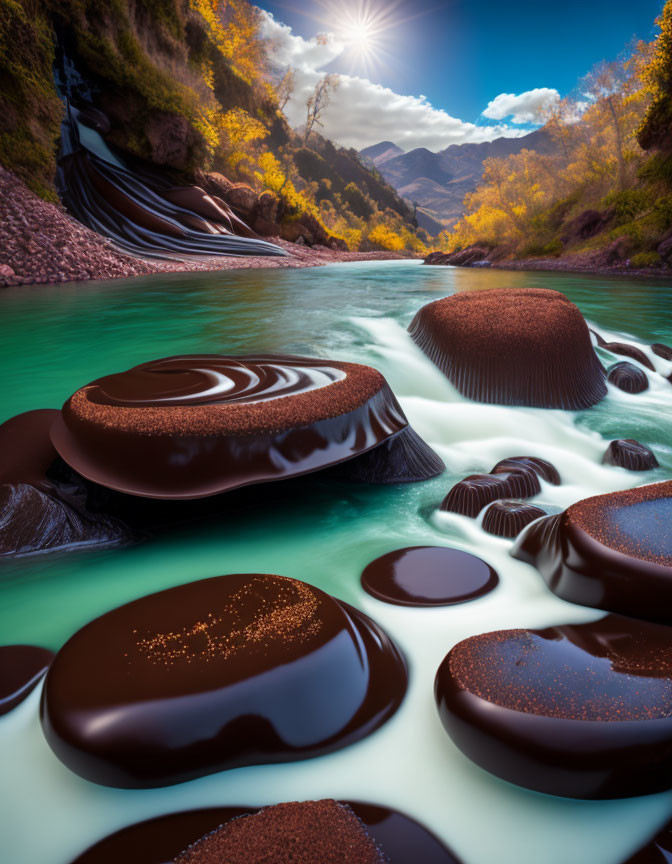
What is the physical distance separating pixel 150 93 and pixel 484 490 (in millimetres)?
28830

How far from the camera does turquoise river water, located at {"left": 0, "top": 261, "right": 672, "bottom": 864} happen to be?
112cm

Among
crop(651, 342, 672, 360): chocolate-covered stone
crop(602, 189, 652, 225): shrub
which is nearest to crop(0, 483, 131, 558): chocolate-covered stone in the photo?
crop(651, 342, 672, 360): chocolate-covered stone

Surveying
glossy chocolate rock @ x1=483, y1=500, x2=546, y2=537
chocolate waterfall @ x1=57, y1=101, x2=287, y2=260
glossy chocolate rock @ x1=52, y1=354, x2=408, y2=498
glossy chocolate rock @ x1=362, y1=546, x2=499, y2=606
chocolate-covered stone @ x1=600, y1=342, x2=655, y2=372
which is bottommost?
glossy chocolate rock @ x1=362, y1=546, x2=499, y2=606

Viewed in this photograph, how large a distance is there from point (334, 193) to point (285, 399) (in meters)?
100

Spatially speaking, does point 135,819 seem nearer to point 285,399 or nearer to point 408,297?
point 285,399

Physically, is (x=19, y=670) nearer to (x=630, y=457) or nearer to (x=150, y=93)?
(x=630, y=457)

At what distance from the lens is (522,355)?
448 cm

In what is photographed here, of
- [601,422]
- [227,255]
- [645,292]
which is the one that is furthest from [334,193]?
[601,422]

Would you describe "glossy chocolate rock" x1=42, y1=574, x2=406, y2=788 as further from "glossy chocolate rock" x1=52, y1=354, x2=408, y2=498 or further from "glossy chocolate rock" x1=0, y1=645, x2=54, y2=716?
"glossy chocolate rock" x1=52, y1=354, x2=408, y2=498

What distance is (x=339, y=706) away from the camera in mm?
1343

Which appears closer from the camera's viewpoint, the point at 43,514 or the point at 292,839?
the point at 292,839

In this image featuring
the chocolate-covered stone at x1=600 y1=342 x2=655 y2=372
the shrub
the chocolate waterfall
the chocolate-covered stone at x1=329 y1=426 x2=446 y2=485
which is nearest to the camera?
the chocolate-covered stone at x1=329 y1=426 x2=446 y2=485

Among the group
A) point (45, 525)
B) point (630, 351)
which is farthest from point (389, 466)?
point (630, 351)

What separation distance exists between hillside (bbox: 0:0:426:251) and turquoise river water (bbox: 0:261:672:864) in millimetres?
17295
